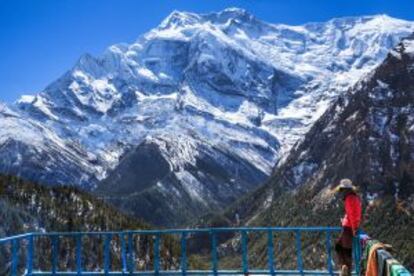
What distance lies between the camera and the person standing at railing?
21.3m

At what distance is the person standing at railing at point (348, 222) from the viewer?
70.0 feet

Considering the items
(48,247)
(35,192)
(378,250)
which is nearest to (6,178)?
(35,192)

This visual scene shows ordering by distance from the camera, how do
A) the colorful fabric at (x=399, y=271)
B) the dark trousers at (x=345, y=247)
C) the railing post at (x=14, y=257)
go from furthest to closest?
1. the railing post at (x=14, y=257)
2. the dark trousers at (x=345, y=247)
3. the colorful fabric at (x=399, y=271)

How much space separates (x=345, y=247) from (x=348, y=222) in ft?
2.60

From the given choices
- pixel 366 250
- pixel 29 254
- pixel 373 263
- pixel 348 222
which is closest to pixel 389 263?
pixel 373 263

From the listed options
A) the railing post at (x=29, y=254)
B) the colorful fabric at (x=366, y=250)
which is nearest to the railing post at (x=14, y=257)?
the railing post at (x=29, y=254)

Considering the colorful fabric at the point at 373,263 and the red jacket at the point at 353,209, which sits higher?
the red jacket at the point at 353,209

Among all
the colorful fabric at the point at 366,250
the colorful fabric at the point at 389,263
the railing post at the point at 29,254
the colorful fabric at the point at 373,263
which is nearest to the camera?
the colorful fabric at the point at 389,263

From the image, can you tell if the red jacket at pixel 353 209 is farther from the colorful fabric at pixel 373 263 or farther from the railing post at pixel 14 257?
the railing post at pixel 14 257

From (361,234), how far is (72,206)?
6859 inches

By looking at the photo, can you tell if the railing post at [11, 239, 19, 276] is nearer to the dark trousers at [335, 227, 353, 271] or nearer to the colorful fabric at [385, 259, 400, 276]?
the dark trousers at [335, 227, 353, 271]

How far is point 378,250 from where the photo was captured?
53.8 ft

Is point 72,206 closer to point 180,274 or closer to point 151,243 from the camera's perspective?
point 151,243

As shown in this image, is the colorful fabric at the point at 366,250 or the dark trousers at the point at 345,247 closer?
the colorful fabric at the point at 366,250
